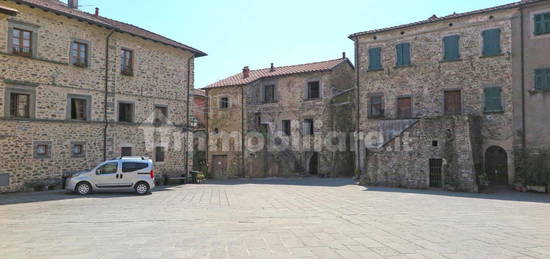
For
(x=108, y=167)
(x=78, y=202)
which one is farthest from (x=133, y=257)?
(x=108, y=167)

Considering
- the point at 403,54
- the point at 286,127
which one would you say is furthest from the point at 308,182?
the point at 403,54

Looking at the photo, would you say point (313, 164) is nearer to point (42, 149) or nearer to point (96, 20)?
point (96, 20)

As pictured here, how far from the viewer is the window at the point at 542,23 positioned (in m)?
18.4

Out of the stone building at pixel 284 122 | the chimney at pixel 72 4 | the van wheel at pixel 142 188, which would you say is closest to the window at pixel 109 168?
the van wheel at pixel 142 188

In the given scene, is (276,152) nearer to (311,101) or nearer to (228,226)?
(311,101)

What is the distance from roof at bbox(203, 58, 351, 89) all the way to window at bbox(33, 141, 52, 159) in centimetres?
1566

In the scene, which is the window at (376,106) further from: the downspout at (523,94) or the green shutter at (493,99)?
the downspout at (523,94)

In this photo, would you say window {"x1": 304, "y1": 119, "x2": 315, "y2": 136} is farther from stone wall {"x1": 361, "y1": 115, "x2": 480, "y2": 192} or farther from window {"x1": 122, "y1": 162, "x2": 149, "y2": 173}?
window {"x1": 122, "y1": 162, "x2": 149, "y2": 173}

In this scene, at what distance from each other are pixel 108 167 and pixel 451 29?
62.3 ft

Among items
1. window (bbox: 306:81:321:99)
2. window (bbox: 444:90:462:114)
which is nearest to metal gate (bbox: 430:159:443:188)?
window (bbox: 444:90:462:114)

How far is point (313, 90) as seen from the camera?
93.1ft

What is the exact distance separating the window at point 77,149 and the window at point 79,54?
12.4 feet

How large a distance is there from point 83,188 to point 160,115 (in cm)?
774

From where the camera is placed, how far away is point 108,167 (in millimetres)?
15922
